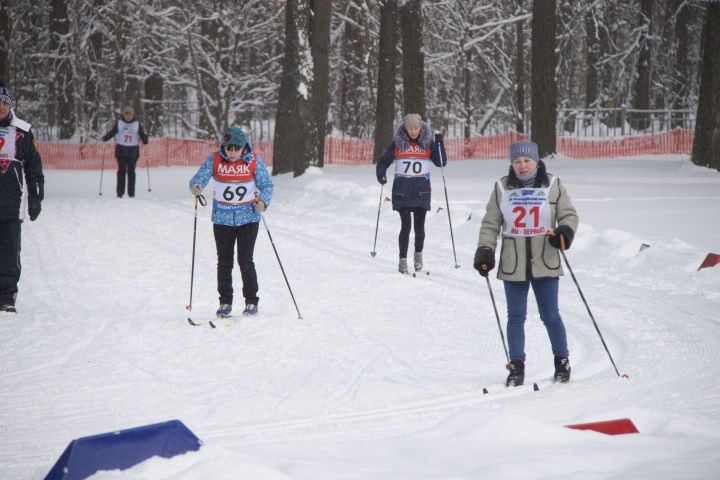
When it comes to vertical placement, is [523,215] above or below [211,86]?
below

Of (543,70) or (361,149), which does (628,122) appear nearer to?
(361,149)

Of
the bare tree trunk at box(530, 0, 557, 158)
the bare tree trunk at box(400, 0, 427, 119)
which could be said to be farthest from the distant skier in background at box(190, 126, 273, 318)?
the bare tree trunk at box(400, 0, 427, 119)

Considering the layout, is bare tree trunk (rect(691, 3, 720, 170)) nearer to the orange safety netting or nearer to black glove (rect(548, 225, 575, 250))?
the orange safety netting

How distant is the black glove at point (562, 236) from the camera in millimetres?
6145

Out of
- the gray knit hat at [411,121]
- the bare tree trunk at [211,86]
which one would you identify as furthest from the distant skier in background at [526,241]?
the bare tree trunk at [211,86]

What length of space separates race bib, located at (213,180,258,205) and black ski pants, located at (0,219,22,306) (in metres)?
2.03

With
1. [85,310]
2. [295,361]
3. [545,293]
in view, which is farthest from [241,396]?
[85,310]

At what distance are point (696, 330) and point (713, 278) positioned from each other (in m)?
1.96

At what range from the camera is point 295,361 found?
23.7 ft

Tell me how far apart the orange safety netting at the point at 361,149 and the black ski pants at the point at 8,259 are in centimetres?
2182

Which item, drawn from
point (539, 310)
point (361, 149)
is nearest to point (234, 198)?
point (539, 310)

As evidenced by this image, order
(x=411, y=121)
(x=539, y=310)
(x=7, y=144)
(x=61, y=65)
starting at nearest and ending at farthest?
(x=539, y=310) → (x=7, y=144) → (x=411, y=121) → (x=61, y=65)

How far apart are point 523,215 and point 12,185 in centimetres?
507

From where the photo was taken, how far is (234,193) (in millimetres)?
8594
